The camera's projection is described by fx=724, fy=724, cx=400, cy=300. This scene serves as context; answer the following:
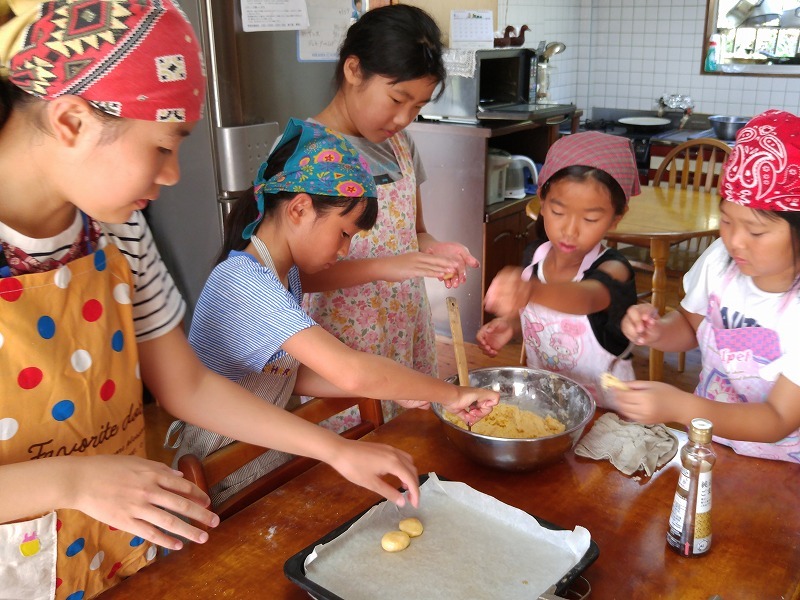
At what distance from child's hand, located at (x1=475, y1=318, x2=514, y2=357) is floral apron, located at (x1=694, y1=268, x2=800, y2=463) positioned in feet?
1.33

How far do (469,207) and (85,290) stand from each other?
8.76 ft

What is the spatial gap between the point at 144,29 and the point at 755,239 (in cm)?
107

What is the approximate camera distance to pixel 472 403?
4.15ft

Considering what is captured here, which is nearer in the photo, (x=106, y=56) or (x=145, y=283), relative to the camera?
(x=106, y=56)

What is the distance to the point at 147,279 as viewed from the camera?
1.07m

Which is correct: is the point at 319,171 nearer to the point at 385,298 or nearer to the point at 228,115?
the point at 385,298

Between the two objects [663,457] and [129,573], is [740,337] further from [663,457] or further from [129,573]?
[129,573]

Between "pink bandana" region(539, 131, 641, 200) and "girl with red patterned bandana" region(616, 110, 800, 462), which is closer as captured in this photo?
"girl with red patterned bandana" region(616, 110, 800, 462)

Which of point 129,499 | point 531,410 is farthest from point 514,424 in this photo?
point 129,499

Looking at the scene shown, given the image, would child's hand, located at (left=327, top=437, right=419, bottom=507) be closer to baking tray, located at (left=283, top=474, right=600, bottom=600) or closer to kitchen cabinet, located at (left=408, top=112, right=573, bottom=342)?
baking tray, located at (left=283, top=474, right=600, bottom=600)

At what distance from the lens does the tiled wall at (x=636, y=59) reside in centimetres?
457

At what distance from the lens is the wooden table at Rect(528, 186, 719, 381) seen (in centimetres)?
292

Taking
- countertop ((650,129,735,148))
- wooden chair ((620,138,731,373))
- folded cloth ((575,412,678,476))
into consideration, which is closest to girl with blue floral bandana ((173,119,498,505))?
folded cloth ((575,412,678,476))

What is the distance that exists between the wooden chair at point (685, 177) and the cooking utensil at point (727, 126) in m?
0.12
